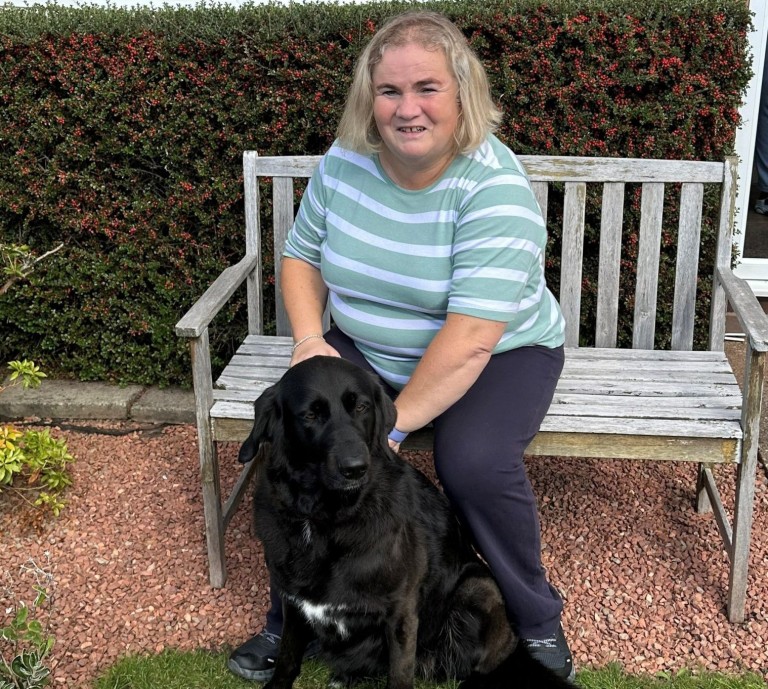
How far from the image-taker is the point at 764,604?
3164mm

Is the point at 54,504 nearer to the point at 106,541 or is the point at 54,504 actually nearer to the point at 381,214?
the point at 106,541

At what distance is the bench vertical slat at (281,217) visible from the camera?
378 centimetres

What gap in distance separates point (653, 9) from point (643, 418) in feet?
6.01

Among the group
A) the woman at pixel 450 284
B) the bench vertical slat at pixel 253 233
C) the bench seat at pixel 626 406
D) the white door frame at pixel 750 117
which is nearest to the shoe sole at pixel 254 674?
the woman at pixel 450 284

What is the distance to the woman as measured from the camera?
2686mm

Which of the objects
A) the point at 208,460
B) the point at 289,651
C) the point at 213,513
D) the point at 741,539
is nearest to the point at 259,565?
the point at 213,513

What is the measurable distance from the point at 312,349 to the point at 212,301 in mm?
435

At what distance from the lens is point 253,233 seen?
3.77 metres

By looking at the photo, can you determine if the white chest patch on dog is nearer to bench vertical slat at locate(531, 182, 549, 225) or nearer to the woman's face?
the woman's face

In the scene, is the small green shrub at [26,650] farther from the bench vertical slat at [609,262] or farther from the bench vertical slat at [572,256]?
the bench vertical slat at [609,262]

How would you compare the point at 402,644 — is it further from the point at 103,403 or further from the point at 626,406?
the point at 103,403

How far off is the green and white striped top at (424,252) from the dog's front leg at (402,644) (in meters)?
0.79

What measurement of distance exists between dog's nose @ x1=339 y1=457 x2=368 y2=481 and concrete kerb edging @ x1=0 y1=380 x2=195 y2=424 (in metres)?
2.34

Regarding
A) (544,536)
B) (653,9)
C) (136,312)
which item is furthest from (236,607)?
(653,9)
